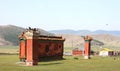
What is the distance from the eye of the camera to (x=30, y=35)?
162ft

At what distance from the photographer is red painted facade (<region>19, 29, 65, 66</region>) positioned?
49.2 metres

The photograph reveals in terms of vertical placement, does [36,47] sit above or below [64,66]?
above

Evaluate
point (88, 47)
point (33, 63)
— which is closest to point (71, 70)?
point (33, 63)

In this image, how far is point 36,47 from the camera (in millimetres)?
50062

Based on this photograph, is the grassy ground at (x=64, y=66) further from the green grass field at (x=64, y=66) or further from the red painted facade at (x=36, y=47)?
the red painted facade at (x=36, y=47)

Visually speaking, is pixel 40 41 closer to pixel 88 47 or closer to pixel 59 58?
pixel 59 58

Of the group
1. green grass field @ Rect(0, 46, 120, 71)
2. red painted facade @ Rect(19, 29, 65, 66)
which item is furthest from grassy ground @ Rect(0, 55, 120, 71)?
red painted facade @ Rect(19, 29, 65, 66)

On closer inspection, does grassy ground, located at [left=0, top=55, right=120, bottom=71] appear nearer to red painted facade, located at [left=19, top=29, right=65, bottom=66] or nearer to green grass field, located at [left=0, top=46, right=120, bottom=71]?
green grass field, located at [left=0, top=46, right=120, bottom=71]

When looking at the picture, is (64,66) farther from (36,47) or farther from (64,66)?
(36,47)

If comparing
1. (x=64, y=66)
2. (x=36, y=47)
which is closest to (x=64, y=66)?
(x=64, y=66)

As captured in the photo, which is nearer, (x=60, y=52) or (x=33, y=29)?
(x=33, y=29)

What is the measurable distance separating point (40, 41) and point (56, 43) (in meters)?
8.90

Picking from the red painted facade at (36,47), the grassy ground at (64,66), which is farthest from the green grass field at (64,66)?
the red painted facade at (36,47)

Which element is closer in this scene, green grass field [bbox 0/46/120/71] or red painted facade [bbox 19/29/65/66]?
green grass field [bbox 0/46/120/71]
